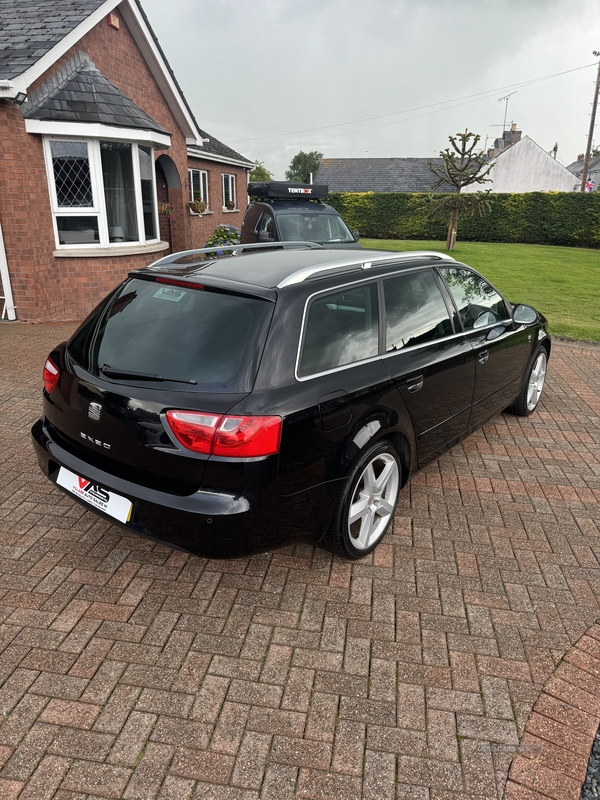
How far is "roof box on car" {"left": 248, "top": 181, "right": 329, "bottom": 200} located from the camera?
12344 millimetres

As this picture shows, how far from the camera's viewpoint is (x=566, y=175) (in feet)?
142

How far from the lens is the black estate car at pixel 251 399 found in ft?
8.78

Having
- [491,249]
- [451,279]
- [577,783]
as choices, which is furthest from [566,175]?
[577,783]

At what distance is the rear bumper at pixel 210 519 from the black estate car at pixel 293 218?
27.9 ft

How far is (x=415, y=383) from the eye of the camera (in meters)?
3.62

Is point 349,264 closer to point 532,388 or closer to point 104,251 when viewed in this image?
point 532,388

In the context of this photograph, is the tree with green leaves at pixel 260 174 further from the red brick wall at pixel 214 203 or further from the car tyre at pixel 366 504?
the car tyre at pixel 366 504


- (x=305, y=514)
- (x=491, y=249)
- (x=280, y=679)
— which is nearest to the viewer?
(x=280, y=679)

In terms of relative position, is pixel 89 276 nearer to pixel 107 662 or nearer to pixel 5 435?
pixel 5 435

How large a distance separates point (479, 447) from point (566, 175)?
4574cm

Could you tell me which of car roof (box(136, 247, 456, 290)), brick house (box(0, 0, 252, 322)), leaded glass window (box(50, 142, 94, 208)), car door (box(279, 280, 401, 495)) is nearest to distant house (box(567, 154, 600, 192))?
brick house (box(0, 0, 252, 322))

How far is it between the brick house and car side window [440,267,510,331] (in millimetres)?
7297

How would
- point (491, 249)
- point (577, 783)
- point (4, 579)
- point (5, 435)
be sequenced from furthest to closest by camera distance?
point (491, 249) → point (5, 435) → point (4, 579) → point (577, 783)

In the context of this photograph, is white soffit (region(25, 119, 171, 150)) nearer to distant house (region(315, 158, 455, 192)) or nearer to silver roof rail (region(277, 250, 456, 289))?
silver roof rail (region(277, 250, 456, 289))
